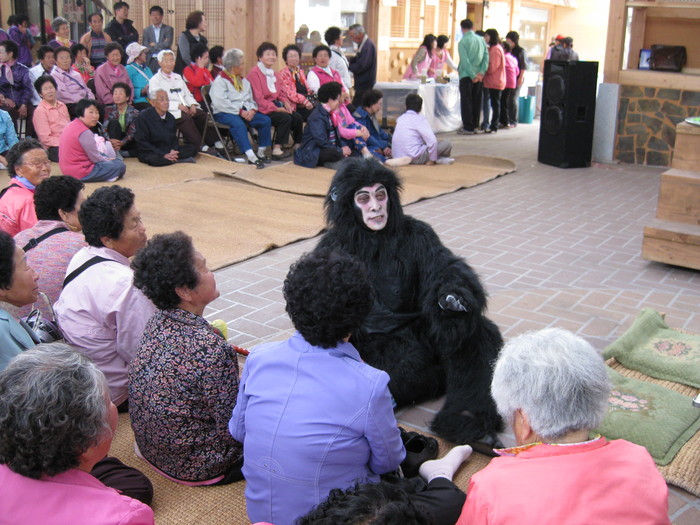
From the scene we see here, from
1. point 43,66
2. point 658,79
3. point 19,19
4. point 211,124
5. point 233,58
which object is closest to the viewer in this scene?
point 43,66

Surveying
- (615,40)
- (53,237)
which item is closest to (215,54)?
(615,40)

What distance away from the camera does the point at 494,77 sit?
476 inches

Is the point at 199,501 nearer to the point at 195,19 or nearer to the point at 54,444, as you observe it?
the point at 54,444

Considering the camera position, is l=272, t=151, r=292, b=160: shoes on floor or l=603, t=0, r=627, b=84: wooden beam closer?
l=603, t=0, r=627, b=84: wooden beam

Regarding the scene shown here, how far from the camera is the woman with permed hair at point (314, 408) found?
6.45 ft

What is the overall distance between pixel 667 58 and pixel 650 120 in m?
0.78

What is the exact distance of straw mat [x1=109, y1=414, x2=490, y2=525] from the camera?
2.45 m

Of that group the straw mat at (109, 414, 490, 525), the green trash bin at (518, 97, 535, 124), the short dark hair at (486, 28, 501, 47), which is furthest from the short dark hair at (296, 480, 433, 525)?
the green trash bin at (518, 97, 535, 124)

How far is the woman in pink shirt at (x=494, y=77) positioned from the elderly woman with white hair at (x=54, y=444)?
11308mm

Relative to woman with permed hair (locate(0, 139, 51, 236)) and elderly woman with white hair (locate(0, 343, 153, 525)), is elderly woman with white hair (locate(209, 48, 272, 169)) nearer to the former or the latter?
woman with permed hair (locate(0, 139, 51, 236))

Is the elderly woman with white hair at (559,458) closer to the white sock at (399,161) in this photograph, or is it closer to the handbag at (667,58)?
the white sock at (399,161)

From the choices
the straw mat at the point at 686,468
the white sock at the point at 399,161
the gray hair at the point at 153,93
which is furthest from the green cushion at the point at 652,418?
the gray hair at the point at 153,93

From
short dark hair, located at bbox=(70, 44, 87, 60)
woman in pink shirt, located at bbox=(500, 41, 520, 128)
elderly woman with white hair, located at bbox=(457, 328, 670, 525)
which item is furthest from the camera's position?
woman in pink shirt, located at bbox=(500, 41, 520, 128)

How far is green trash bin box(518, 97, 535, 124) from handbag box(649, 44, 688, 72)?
470 cm
